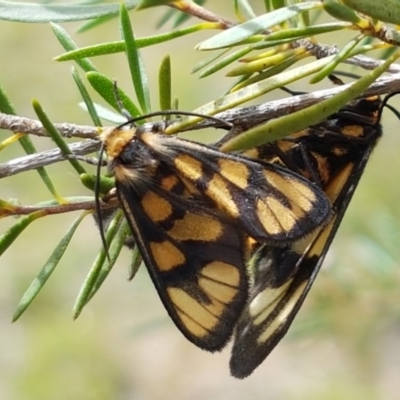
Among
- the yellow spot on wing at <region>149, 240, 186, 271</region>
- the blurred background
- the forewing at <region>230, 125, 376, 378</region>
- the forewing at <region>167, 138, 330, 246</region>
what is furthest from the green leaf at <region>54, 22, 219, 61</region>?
the blurred background

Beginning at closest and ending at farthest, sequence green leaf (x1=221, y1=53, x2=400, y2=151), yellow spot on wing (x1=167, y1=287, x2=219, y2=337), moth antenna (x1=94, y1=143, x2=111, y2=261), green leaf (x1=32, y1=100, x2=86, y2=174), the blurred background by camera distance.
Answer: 1. green leaf (x1=221, y1=53, x2=400, y2=151)
2. green leaf (x1=32, y1=100, x2=86, y2=174)
3. moth antenna (x1=94, y1=143, x2=111, y2=261)
4. yellow spot on wing (x1=167, y1=287, x2=219, y2=337)
5. the blurred background

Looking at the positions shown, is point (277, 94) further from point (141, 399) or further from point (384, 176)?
point (141, 399)

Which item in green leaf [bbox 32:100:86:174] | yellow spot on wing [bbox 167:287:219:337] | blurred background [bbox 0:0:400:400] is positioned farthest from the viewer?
blurred background [bbox 0:0:400:400]

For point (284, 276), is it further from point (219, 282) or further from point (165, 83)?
point (165, 83)

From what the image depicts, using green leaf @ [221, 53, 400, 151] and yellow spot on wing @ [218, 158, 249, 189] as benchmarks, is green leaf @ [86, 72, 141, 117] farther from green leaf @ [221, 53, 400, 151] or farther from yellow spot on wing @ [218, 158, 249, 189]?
green leaf @ [221, 53, 400, 151]

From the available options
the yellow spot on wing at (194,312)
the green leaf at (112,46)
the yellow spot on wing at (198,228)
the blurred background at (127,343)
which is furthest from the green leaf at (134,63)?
the blurred background at (127,343)

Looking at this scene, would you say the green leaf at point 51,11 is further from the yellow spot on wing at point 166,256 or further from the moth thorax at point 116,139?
the yellow spot on wing at point 166,256
